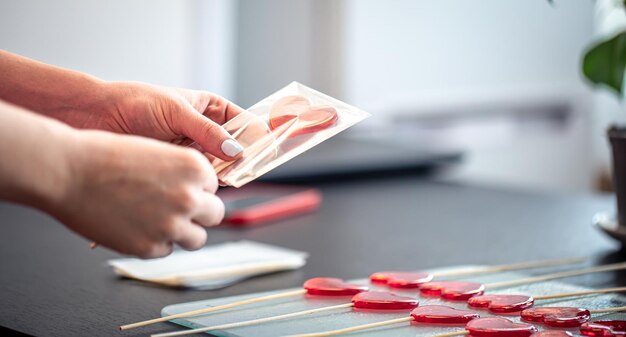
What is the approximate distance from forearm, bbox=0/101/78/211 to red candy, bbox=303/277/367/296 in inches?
15.9

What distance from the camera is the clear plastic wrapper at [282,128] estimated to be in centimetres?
106

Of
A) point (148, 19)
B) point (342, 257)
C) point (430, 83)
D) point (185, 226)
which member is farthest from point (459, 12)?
point (185, 226)

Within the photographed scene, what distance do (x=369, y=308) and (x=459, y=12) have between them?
3306 millimetres

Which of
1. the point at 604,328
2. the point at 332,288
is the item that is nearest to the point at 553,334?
the point at 604,328

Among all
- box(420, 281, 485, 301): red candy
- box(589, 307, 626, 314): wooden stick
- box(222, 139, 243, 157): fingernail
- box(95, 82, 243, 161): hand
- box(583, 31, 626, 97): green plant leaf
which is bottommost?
box(420, 281, 485, 301): red candy

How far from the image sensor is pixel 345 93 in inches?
153

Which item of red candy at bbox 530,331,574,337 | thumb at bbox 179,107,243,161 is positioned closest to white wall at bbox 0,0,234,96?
thumb at bbox 179,107,243,161

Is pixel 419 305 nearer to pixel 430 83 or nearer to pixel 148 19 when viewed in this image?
pixel 148 19

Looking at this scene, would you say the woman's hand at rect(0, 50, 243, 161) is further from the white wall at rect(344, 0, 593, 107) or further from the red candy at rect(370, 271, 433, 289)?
→ the white wall at rect(344, 0, 593, 107)

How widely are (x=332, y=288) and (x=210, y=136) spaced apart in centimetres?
24

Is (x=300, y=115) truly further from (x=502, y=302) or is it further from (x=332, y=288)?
(x=502, y=302)

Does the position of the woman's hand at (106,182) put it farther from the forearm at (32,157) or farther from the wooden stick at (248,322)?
the wooden stick at (248,322)

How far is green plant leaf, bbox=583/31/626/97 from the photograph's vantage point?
1447 mm

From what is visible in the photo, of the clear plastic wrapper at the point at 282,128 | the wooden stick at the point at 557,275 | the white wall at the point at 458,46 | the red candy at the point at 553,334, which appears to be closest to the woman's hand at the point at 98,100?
the clear plastic wrapper at the point at 282,128
